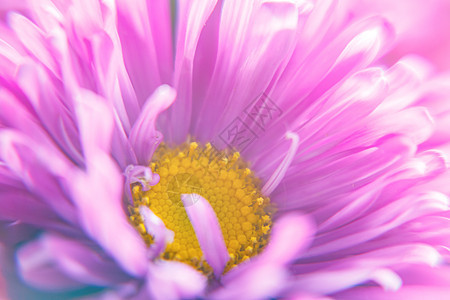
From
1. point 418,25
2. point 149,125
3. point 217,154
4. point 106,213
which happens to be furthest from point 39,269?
point 418,25

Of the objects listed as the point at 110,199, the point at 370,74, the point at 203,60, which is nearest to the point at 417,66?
the point at 370,74

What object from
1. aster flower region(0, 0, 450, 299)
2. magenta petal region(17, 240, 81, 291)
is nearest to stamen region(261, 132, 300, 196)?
aster flower region(0, 0, 450, 299)

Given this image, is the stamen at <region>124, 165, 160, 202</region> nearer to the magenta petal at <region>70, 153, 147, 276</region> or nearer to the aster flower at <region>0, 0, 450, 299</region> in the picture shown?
the aster flower at <region>0, 0, 450, 299</region>

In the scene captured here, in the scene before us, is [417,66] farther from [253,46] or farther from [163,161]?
[163,161]

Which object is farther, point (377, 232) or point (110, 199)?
point (377, 232)

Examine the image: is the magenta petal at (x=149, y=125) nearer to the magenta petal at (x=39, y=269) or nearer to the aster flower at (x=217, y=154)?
the aster flower at (x=217, y=154)

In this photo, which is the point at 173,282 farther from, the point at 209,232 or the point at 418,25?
the point at 418,25
